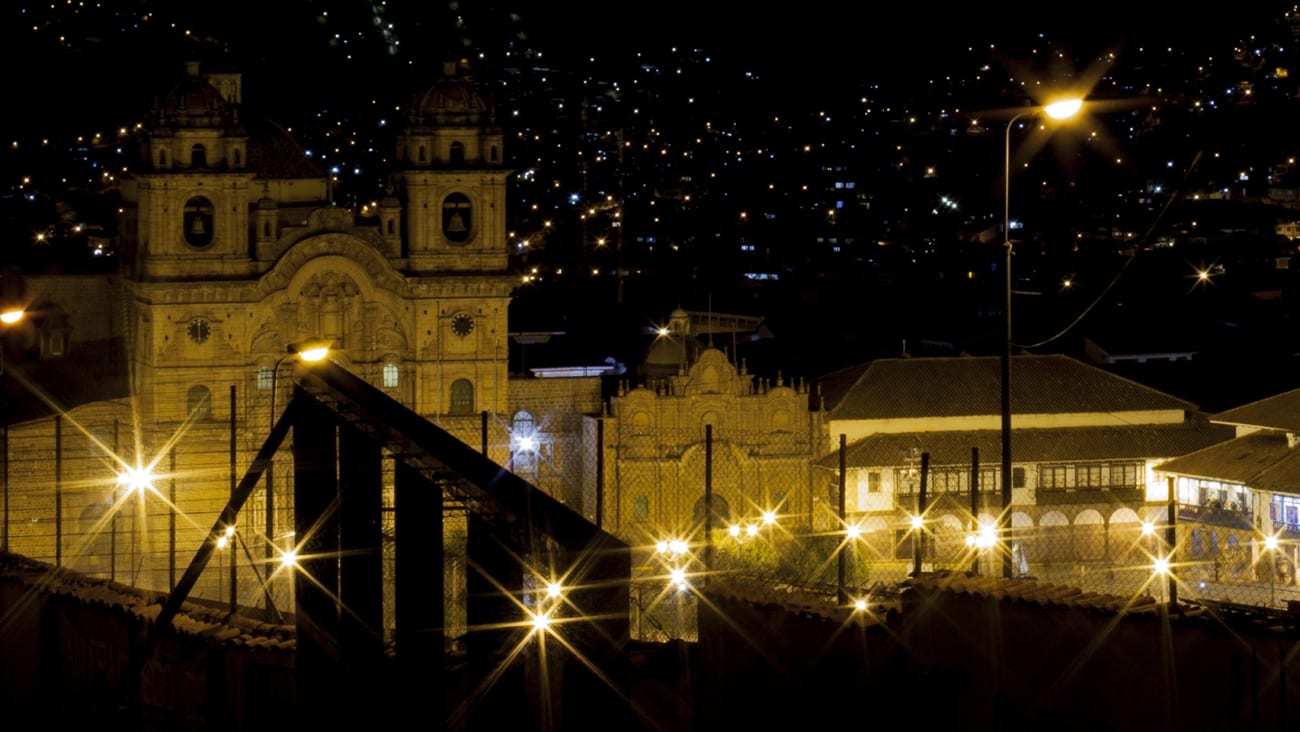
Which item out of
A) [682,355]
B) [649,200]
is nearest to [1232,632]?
[682,355]

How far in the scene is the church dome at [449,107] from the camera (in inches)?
1849

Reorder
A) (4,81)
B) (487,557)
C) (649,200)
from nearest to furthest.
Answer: (487,557), (4,81), (649,200)

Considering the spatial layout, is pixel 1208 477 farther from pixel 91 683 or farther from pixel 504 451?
pixel 91 683

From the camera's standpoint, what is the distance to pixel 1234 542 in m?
41.4

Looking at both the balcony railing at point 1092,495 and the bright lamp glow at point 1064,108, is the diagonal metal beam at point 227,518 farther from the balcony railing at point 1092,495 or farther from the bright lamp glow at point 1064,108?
the balcony railing at point 1092,495

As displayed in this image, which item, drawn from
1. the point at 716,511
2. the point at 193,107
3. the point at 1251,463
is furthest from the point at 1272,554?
the point at 193,107

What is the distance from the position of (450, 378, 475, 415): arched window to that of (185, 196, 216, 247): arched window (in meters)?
6.38

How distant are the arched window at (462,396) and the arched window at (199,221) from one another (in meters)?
6.38

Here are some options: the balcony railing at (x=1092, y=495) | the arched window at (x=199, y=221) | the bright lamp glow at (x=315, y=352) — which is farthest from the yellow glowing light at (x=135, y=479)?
the bright lamp glow at (x=315, y=352)

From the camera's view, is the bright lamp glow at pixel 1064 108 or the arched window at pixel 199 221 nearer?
the bright lamp glow at pixel 1064 108

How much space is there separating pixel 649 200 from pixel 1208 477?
63424 millimetres

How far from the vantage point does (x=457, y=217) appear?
47625mm

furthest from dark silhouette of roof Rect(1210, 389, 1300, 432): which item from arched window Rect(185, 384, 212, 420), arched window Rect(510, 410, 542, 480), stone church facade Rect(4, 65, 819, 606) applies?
arched window Rect(185, 384, 212, 420)

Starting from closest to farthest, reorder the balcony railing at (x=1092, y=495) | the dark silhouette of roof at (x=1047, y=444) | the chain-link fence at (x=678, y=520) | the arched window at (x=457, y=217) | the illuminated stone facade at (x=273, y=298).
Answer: the chain-link fence at (x=678, y=520), the illuminated stone facade at (x=273, y=298), the dark silhouette of roof at (x=1047, y=444), the balcony railing at (x=1092, y=495), the arched window at (x=457, y=217)
